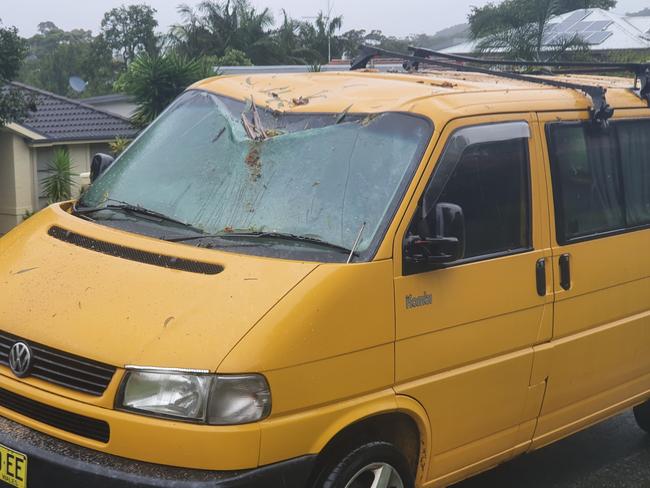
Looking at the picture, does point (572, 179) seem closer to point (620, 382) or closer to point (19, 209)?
point (620, 382)

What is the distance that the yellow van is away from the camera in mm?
3453

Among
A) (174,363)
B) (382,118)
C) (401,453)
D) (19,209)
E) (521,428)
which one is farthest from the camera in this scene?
(19,209)

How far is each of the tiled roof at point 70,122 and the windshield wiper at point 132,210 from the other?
23469 millimetres

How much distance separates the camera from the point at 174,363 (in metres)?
3.40

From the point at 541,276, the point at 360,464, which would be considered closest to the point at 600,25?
the point at 541,276

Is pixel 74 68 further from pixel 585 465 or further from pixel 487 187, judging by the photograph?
Answer: pixel 487 187

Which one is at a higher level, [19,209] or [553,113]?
[553,113]

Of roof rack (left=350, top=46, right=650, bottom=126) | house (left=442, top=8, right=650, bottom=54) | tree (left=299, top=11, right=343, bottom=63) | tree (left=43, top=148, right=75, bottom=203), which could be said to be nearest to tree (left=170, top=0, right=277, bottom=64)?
tree (left=299, top=11, right=343, bottom=63)

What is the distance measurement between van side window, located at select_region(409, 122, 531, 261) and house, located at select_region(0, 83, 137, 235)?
2173 centimetres

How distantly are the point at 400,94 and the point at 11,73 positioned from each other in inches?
677

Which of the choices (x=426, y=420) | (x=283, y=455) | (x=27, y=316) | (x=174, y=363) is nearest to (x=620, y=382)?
(x=426, y=420)

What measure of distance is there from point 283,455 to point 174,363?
529 millimetres

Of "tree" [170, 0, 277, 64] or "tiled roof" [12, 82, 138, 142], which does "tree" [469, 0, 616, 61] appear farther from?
"tree" [170, 0, 277, 64]

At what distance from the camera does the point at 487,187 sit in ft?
14.5
